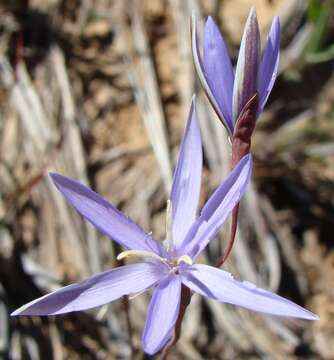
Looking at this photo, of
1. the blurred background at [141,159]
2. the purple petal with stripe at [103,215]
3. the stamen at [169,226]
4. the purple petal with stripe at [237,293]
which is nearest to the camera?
the purple petal with stripe at [237,293]

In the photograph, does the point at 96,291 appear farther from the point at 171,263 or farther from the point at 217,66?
the point at 217,66

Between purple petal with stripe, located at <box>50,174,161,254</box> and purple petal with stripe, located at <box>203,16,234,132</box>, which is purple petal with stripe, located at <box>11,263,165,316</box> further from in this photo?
purple petal with stripe, located at <box>203,16,234,132</box>

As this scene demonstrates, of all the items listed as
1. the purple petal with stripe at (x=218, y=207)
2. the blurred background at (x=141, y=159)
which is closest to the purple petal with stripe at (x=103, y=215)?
the purple petal with stripe at (x=218, y=207)

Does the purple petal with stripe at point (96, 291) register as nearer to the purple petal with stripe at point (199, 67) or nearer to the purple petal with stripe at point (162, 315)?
the purple petal with stripe at point (162, 315)

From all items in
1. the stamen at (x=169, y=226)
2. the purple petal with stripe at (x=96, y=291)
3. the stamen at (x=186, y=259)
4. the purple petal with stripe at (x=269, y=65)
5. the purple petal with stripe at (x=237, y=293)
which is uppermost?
the purple petal with stripe at (x=269, y=65)

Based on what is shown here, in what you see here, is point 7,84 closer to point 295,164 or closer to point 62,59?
point 62,59

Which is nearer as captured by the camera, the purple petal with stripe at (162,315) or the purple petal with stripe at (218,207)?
the purple petal with stripe at (162,315)

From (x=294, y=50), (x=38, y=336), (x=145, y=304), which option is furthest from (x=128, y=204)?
(x=294, y=50)

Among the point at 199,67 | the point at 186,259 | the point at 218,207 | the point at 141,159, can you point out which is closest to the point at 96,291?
the point at 186,259
